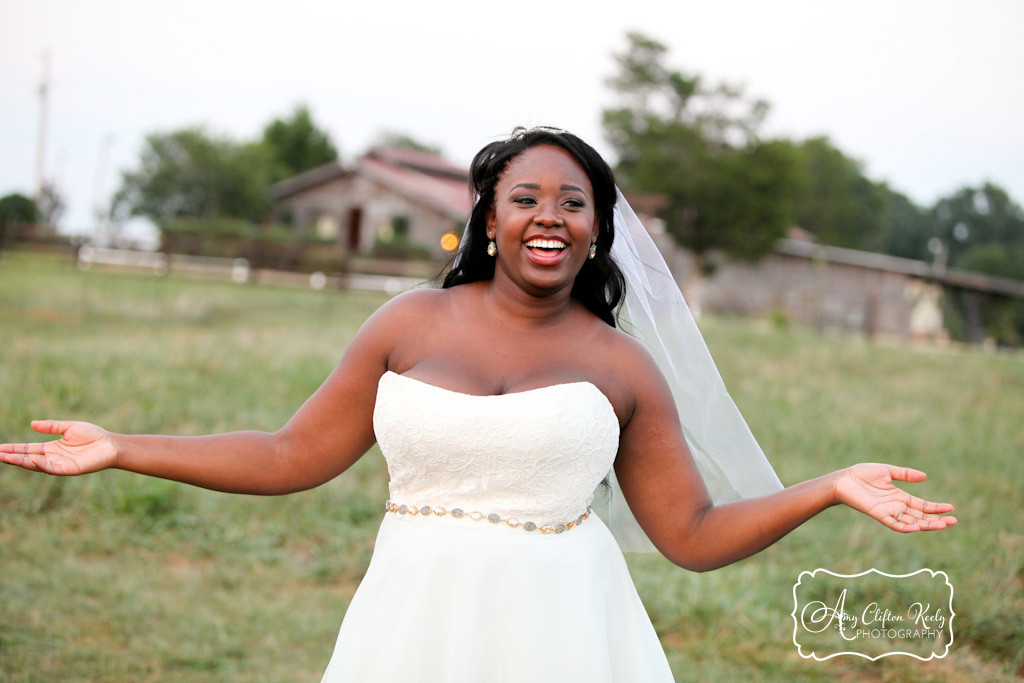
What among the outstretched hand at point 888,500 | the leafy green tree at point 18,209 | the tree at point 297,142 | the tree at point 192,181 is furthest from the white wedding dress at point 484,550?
the tree at point 297,142

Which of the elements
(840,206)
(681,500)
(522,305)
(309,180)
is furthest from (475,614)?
(840,206)

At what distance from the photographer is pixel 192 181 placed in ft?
123

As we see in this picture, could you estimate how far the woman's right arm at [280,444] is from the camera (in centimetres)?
235

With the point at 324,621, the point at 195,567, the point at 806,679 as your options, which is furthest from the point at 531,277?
the point at 195,567

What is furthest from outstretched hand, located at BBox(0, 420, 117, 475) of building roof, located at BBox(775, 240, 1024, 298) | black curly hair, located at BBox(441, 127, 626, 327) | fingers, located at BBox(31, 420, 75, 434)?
building roof, located at BBox(775, 240, 1024, 298)

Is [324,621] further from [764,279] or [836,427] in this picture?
[764,279]

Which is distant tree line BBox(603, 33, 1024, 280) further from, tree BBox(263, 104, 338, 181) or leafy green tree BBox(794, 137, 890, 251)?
tree BBox(263, 104, 338, 181)

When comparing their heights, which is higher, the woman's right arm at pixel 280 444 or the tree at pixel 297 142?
the tree at pixel 297 142

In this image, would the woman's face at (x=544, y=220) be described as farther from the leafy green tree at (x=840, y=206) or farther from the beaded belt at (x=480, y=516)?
the leafy green tree at (x=840, y=206)

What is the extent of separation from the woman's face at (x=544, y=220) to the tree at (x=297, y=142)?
47229mm

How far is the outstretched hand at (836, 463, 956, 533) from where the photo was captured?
2174 millimetres

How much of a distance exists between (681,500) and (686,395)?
21.5 inches

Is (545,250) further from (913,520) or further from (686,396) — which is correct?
(913,520)

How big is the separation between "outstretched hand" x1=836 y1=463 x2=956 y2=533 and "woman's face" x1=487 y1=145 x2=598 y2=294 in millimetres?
856
